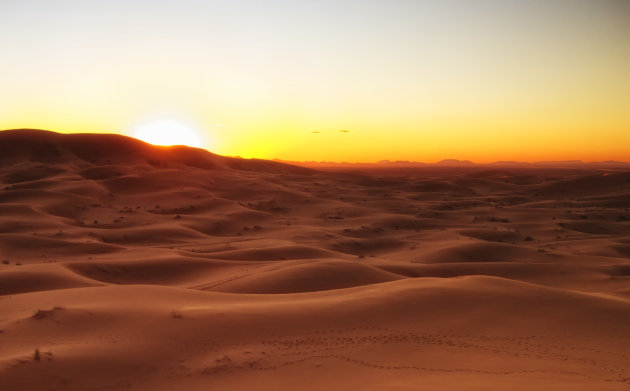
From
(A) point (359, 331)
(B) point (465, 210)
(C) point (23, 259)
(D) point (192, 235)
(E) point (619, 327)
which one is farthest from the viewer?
(B) point (465, 210)

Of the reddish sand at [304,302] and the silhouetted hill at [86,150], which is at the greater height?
the silhouetted hill at [86,150]

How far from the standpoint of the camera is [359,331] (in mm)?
6168

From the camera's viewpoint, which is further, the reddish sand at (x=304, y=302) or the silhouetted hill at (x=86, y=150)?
the silhouetted hill at (x=86, y=150)

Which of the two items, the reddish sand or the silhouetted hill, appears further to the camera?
the silhouetted hill

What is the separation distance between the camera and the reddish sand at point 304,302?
4.89 meters

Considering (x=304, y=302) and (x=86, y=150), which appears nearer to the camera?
(x=304, y=302)

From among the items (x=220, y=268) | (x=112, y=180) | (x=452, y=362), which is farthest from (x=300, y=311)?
(x=112, y=180)

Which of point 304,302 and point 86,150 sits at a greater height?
point 86,150

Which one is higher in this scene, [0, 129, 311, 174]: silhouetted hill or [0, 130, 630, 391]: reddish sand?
[0, 129, 311, 174]: silhouetted hill

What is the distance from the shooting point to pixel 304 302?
7387mm

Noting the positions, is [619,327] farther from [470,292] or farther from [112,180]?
[112,180]

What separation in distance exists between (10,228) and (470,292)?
16312 millimetres

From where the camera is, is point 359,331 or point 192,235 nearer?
point 359,331

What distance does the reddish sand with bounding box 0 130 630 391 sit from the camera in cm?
489
